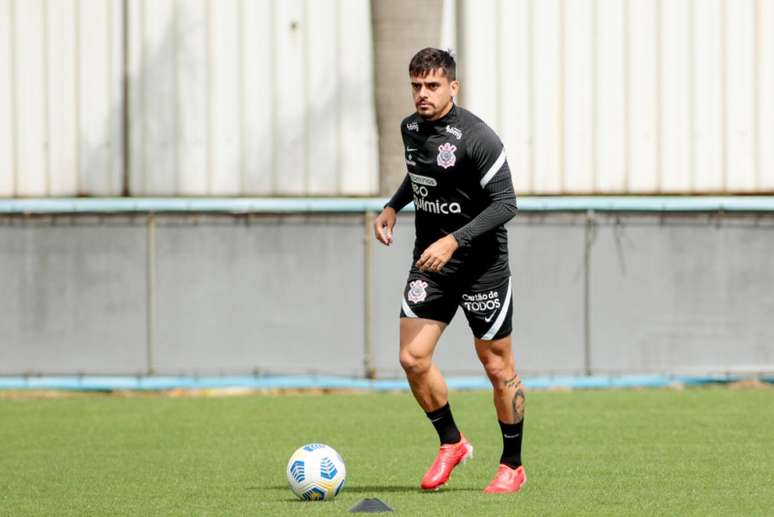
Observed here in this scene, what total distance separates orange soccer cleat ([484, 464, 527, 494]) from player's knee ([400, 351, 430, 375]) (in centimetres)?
68

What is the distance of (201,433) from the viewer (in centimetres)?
1137

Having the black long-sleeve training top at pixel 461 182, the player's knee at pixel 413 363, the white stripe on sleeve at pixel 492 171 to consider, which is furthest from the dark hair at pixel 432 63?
the player's knee at pixel 413 363

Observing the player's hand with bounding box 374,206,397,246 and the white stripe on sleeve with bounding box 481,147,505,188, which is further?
the player's hand with bounding box 374,206,397,246

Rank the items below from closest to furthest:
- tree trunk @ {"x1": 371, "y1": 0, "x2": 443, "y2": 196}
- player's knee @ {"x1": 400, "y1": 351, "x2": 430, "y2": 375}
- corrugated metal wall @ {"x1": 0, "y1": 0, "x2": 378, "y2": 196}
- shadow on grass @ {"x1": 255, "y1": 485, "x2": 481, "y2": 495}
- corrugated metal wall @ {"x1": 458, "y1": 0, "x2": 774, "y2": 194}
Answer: player's knee @ {"x1": 400, "y1": 351, "x2": 430, "y2": 375}
shadow on grass @ {"x1": 255, "y1": 485, "x2": 481, "y2": 495}
tree trunk @ {"x1": 371, "y1": 0, "x2": 443, "y2": 196}
corrugated metal wall @ {"x1": 458, "y1": 0, "x2": 774, "y2": 194}
corrugated metal wall @ {"x1": 0, "y1": 0, "x2": 378, "y2": 196}

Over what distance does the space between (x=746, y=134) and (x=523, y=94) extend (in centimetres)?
257

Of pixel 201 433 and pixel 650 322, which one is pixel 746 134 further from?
pixel 201 433

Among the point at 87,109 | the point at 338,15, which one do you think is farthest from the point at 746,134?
the point at 87,109

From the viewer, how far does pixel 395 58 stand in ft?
55.7

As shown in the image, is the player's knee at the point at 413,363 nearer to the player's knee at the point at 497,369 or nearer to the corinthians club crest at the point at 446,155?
the player's knee at the point at 497,369

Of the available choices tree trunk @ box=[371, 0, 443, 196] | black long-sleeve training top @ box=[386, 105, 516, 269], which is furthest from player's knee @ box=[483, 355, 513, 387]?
tree trunk @ box=[371, 0, 443, 196]

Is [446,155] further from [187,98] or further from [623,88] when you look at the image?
[187,98]

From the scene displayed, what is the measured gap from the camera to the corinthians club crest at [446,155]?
764 cm

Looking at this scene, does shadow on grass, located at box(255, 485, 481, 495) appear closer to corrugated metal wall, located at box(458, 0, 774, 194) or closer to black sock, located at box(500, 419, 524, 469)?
black sock, located at box(500, 419, 524, 469)

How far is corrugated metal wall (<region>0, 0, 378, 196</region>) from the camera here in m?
17.3
